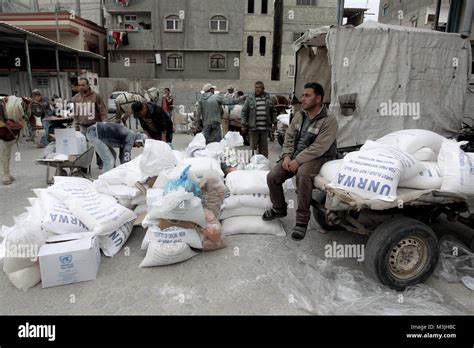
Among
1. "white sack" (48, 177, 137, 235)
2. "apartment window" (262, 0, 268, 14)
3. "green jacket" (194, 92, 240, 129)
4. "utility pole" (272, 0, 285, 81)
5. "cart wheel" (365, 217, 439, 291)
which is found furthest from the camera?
"apartment window" (262, 0, 268, 14)

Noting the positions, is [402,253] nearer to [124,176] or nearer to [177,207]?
[177,207]

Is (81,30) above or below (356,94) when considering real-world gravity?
above

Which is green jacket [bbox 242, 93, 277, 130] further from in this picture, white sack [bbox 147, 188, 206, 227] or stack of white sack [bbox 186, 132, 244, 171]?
white sack [bbox 147, 188, 206, 227]

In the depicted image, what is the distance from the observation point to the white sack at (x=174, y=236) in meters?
3.12

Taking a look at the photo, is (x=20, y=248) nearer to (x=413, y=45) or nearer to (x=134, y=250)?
(x=134, y=250)

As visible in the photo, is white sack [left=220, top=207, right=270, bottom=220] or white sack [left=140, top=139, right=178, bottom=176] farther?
white sack [left=140, top=139, right=178, bottom=176]

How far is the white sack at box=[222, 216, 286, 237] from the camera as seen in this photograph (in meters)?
3.79

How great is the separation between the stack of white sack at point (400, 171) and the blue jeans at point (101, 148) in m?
4.12

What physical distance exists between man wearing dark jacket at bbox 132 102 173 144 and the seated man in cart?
2.57m

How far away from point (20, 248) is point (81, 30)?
2779cm

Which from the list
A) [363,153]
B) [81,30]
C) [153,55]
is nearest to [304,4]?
[153,55]

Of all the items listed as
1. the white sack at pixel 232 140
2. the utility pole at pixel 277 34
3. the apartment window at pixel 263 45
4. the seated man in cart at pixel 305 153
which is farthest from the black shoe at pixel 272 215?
the apartment window at pixel 263 45

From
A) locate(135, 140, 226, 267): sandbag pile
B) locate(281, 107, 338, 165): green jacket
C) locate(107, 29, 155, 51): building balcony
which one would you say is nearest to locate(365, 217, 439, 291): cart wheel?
locate(281, 107, 338, 165): green jacket

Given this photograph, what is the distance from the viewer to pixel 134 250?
346 centimetres
